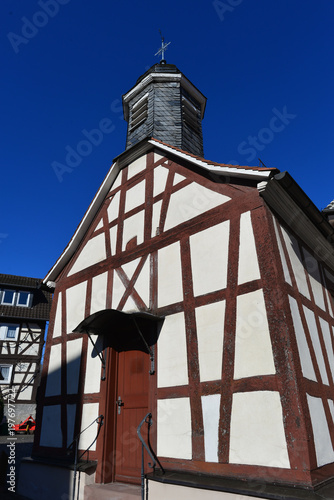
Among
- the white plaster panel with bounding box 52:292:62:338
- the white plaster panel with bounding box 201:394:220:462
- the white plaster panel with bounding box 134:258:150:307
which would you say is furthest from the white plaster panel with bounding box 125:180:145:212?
the white plaster panel with bounding box 201:394:220:462

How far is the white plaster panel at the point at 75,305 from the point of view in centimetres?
888

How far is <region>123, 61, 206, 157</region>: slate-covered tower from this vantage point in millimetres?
10929

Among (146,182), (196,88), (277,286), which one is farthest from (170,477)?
(196,88)

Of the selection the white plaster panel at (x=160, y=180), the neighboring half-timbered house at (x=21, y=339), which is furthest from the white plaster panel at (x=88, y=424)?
the neighboring half-timbered house at (x=21, y=339)

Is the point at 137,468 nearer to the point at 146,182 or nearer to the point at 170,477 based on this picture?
the point at 170,477

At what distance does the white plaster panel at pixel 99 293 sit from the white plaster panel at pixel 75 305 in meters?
0.37

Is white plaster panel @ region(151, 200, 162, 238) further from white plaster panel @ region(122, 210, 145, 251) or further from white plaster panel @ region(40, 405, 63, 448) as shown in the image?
white plaster panel @ region(40, 405, 63, 448)

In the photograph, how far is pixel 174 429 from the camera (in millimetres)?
5805

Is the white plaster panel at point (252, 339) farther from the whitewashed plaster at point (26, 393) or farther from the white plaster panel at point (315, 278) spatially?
the whitewashed plaster at point (26, 393)

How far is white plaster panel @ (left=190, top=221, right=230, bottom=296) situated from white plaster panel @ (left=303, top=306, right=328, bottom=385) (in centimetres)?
158

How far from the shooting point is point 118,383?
737 centimetres

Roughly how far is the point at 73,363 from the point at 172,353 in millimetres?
3172

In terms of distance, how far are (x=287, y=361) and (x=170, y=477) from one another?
2.48 meters

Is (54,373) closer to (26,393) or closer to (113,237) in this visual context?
(113,237)
